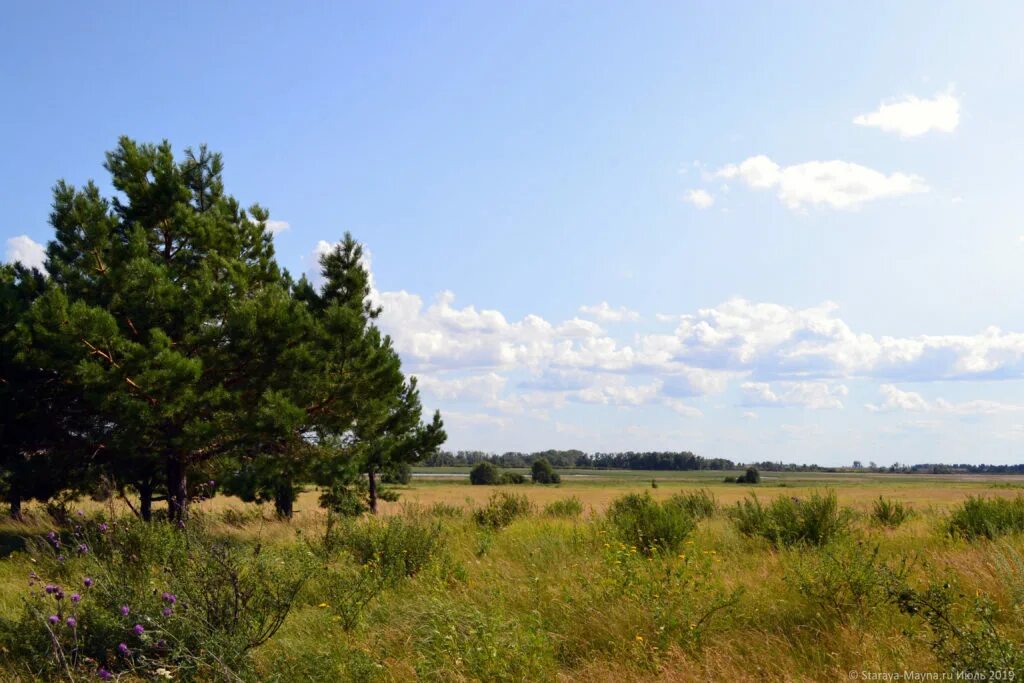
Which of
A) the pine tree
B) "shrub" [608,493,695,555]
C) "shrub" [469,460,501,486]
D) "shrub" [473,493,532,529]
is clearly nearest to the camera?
"shrub" [608,493,695,555]

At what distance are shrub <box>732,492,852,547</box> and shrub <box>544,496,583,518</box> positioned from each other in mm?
4777

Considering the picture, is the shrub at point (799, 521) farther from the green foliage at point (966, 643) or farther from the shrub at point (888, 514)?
the green foliage at point (966, 643)

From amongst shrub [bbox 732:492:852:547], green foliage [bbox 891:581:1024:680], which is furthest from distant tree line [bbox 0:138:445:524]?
green foliage [bbox 891:581:1024:680]

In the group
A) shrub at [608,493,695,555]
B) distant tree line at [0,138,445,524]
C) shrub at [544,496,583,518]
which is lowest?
shrub at [544,496,583,518]

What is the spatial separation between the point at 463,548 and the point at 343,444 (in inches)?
342

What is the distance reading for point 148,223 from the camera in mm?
15938

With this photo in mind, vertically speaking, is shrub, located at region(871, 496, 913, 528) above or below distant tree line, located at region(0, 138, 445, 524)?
below

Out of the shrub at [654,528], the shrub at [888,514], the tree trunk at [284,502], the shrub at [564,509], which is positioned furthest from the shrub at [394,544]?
the tree trunk at [284,502]

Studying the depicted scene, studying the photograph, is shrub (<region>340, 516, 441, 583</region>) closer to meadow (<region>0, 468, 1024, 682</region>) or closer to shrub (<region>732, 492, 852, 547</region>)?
meadow (<region>0, 468, 1024, 682</region>)

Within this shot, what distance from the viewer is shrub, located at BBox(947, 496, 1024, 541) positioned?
Result: 9.74m

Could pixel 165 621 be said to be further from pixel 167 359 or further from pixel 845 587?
pixel 167 359

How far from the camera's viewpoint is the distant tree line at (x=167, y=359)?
42.5 feet

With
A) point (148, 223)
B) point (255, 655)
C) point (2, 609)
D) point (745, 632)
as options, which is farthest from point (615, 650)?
point (148, 223)

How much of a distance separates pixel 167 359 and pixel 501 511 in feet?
23.3
